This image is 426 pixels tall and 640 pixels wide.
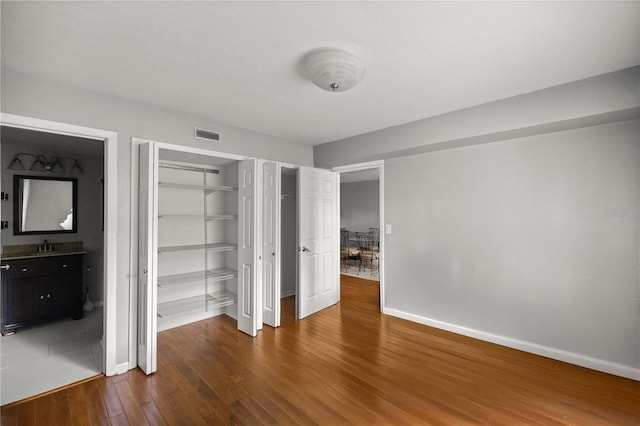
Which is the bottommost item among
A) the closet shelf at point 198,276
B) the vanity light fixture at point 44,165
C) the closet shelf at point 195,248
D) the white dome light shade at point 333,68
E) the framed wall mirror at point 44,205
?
the closet shelf at point 198,276

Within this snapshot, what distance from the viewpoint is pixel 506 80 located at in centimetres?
229

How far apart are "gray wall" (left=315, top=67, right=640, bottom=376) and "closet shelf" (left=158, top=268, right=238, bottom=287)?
242 centimetres

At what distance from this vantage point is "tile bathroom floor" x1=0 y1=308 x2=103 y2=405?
7.45ft

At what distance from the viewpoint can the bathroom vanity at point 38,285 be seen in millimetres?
3219

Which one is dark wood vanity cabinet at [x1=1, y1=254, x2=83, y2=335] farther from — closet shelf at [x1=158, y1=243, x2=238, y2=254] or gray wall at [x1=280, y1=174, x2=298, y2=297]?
gray wall at [x1=280, y1=174, x2=298, y2=297]

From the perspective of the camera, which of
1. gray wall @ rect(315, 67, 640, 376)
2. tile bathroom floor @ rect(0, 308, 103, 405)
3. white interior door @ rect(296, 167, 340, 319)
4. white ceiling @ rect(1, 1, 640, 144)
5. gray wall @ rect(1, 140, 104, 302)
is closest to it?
white ceiling @ rect(1, 1, 640, 144)

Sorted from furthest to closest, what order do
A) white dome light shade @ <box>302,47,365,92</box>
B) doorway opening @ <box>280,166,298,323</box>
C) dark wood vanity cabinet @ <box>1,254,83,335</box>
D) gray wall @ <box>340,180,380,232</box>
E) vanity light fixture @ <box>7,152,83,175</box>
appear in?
gray wall @ <box>340,180,380,232</box> < doorway opening @ <box>280,166,298,323</box> < vanity light fixture @ <box>7,152,83,175</box> < dark wood vanity cabinet @ <box>1,254,83,335</box> < white dome light shade @ <box>302,47,365,92</box>

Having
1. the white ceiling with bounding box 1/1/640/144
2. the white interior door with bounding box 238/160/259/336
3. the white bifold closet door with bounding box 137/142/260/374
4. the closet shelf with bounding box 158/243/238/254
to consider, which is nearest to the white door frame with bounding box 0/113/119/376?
the white bifold closet door with bounding box 137/142/260/374

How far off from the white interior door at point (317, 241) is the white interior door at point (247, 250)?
71 cm

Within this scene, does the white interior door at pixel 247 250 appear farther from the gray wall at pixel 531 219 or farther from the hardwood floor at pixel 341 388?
the gray wall at pixel 531 219

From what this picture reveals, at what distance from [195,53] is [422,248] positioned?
10.6ft

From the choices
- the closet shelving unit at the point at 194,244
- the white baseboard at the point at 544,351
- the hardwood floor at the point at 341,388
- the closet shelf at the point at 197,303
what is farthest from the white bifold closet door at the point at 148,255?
the white baseboard at the point at 544,351

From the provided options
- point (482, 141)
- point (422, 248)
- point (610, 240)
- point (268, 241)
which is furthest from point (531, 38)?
point (268, 241)

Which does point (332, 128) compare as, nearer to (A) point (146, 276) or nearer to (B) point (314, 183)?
(B) point (314, 183)
